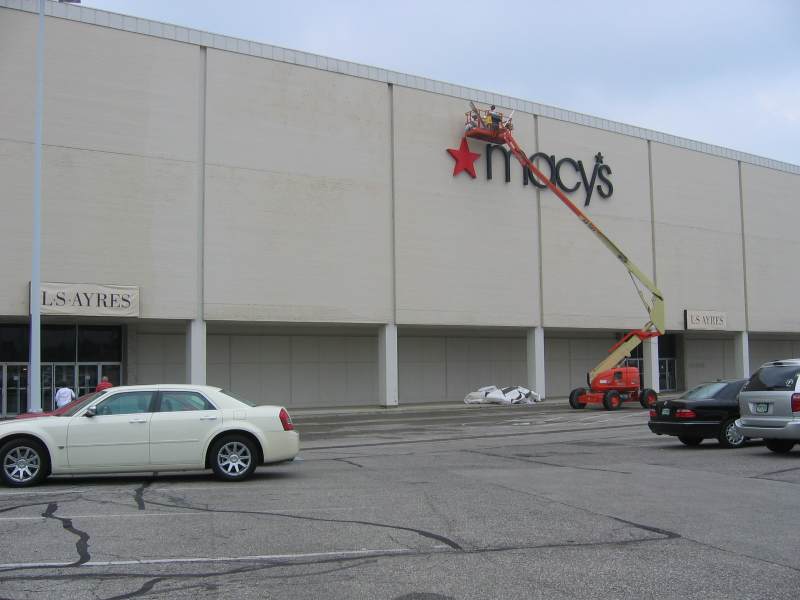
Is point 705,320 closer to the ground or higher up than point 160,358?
higher up

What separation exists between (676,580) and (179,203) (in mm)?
27651

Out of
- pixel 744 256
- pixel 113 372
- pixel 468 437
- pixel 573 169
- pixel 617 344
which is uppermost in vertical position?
pixel 573 169

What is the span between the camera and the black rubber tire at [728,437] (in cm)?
1582

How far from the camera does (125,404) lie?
1179cm

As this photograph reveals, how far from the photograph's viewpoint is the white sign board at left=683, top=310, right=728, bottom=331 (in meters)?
45.7

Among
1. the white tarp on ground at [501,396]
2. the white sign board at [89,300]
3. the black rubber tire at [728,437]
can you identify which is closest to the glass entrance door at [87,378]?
the white sign board at [89,300]

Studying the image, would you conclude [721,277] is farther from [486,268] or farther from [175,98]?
[175,98]

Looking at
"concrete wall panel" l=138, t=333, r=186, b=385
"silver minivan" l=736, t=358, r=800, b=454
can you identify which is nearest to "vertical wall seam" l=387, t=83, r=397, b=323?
"concrete wall panel" l=138, t=333, r=186, b=385

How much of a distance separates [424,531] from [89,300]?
23961mm

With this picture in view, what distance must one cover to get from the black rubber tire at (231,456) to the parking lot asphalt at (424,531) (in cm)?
27

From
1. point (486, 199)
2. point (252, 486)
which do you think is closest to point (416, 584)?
point (252, 486)

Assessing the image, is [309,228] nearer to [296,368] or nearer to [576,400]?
[296,368]

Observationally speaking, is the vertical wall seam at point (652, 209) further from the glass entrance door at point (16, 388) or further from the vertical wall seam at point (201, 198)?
the glass entrance door at point (16, 388)

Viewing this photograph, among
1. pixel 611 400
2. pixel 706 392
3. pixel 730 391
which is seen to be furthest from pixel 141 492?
pixel 611 400
